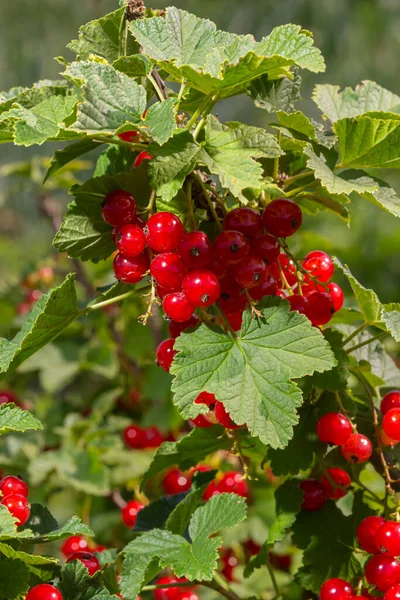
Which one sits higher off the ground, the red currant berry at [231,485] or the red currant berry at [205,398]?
the red currant berry at [205,398]

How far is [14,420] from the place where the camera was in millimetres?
741

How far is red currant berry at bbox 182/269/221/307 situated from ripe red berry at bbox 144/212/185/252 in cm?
5

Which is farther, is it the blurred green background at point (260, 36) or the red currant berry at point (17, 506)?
the blurred green background at point (260, 36)

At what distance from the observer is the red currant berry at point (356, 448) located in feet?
2.91

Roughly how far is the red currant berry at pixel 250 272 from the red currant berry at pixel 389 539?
1.06 feet

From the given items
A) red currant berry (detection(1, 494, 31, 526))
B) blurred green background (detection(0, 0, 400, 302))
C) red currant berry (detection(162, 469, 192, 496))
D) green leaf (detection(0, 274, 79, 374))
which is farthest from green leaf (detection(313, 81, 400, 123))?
blurred green background (detection(0, 0, 400, 302))

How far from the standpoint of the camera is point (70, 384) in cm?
194

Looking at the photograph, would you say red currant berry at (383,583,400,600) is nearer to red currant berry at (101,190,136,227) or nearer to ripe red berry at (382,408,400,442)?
ripe red berry at (382,408,400,442)

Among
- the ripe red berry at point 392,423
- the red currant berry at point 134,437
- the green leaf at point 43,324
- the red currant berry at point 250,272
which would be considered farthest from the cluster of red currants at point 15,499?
the red currant berry at point 134,437

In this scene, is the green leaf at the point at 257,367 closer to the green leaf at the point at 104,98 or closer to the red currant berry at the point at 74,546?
the green leaf at the point at 104,98

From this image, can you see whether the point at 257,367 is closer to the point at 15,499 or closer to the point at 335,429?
the point at 335,429

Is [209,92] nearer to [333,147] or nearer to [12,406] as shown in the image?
[333,147]

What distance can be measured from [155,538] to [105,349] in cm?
95

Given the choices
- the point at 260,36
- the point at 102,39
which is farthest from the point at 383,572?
the point at 260,36
